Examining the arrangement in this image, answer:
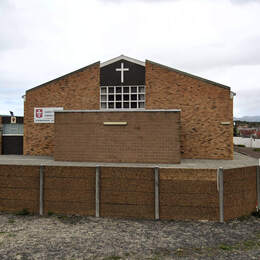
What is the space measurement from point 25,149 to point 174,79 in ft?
39.8

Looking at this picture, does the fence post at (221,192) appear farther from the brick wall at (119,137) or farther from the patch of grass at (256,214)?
the brick wall at (119,137)

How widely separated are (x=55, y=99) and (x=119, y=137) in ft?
21.9

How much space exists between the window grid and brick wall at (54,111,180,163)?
2753mm

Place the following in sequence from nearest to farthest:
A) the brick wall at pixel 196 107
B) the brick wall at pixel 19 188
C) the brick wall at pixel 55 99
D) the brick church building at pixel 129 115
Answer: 1. the brick wall at pixel 19 188
2. the brick church building at pixel 129 115
3. the brick wall at pixel 196 107
4. the brick wall at pixel 55 99

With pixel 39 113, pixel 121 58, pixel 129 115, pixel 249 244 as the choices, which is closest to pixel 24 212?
pixel 129 115

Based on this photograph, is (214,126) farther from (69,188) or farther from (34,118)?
(34,118)

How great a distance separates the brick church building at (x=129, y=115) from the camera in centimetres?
1305

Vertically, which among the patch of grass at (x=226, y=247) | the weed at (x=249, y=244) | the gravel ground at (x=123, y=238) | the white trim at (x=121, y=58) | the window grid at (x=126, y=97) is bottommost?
the weed at (x=249, y=244)

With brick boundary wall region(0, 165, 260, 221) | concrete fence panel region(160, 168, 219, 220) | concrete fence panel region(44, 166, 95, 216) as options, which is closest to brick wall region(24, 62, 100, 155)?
brick boundary wall region(0, 165, 260, 221)

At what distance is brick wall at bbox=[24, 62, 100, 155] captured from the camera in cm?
1636

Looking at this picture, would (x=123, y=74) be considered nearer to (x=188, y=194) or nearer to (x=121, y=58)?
(x=121, y=58)

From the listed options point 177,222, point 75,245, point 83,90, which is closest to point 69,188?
point 75,245

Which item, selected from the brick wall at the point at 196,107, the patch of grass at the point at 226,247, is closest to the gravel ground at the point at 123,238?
the patch of grass at the point at 226,247

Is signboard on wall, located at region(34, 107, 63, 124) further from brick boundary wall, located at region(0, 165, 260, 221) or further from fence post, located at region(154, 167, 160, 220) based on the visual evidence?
fence post, located at region(154, 167, 160, 220)
